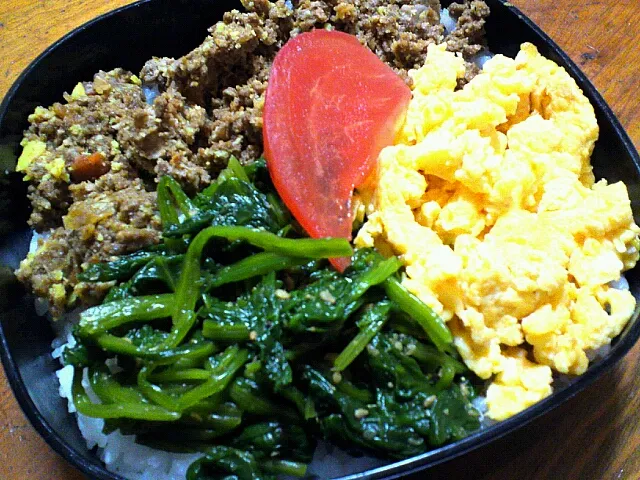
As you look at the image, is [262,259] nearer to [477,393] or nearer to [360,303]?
[360,303]

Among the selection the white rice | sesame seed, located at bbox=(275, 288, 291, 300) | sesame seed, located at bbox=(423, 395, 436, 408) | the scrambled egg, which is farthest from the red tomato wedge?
the white rice

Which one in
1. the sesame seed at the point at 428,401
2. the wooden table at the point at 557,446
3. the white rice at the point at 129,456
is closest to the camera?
the sesame seed at the point at 428,401

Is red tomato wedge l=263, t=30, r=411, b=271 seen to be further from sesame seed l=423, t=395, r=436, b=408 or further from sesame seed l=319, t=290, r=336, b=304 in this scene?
sesame seed l=423, t=395, r=436, b=408

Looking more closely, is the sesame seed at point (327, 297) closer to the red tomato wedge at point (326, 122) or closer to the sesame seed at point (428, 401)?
the red tomato wedge at point (326, 122)

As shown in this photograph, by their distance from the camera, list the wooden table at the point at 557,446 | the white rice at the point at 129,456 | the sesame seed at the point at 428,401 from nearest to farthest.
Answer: the sesame seed at the point at 428,401, the white rice at the point at 129,456, the wooden table at the point at 557,446

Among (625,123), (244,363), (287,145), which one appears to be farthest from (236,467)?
(625,123)

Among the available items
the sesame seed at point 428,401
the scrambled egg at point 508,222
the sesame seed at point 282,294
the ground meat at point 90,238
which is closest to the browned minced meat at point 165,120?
the ground meat at point 90,238

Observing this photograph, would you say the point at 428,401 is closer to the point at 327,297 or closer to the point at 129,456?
the point at 327,297

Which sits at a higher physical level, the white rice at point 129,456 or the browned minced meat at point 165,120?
the browned minced meat at point 165,120
